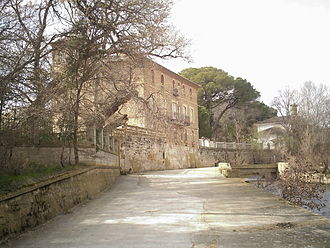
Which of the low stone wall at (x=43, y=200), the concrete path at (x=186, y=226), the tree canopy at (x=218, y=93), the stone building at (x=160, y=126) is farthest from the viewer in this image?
the tree canopy at (x=218, y=93)

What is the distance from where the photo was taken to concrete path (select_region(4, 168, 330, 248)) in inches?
241

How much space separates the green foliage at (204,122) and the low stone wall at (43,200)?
41289mm

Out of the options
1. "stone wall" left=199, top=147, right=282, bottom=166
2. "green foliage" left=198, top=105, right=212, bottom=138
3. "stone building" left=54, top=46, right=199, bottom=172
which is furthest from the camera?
"green foliage" left=198, top=105, right=212, bottom=138

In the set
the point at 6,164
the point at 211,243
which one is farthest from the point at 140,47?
the point at 211,243

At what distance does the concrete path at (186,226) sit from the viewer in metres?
6.12

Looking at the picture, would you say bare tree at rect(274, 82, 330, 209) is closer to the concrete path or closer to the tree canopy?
A: the tree canopy

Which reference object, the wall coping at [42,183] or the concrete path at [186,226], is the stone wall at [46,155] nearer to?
the wall coping at [42,183]

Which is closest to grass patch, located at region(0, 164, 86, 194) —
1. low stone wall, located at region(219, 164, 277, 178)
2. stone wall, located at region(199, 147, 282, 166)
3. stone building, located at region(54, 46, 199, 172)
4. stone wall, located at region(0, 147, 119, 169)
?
stone wall, located at region(0, 147, 119, 169)

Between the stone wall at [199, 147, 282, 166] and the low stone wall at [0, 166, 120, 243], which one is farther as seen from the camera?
the stone wall at [199, 147, 282, 166]

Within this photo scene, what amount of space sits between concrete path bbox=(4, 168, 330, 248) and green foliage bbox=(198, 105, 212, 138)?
43.1 metres

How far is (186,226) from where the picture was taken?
7.50m

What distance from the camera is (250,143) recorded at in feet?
174

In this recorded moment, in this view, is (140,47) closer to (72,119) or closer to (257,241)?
A: (72,119)

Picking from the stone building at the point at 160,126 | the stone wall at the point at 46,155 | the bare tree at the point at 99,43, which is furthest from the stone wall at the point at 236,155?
the bare tree at the point at 99,43
